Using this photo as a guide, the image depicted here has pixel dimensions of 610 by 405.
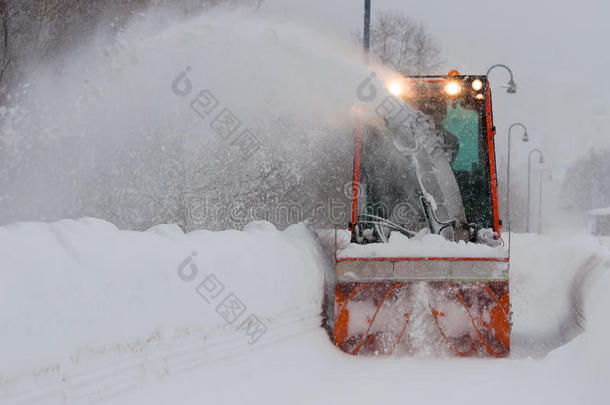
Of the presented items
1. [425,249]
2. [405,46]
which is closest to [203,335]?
[425,249]

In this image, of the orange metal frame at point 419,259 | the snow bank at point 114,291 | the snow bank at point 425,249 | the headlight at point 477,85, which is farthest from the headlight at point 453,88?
the snow bank at point 114,291

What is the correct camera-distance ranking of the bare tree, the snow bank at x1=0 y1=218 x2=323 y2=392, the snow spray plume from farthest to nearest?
the bare tree → the snow spray plume → the snow bank at x1=0 y1=218 x2=323 y2=392

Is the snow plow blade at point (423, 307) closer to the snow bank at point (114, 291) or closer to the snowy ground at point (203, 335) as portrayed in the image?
the snowy ground at point (203, 335)

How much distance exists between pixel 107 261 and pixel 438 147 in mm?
4368

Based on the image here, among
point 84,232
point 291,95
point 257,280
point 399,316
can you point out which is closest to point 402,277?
point 399,316

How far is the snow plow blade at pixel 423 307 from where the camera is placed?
686 cm

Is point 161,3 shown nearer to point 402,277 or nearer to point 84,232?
point 402,277

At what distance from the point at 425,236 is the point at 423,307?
670 millimetres

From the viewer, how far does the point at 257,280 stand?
19.8 ft

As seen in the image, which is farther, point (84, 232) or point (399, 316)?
point (399, 316)

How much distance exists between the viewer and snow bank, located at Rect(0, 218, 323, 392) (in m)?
3.39

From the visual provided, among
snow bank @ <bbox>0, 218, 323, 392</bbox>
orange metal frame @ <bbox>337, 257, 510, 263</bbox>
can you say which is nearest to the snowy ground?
snow bank @ <bbox>0, 218, 323, 392</bbox>

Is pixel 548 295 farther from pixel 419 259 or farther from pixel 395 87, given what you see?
pixel 395 87

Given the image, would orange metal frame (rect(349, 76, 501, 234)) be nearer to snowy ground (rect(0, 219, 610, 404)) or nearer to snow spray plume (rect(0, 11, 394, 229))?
snowy ground (rect(0, 219, 610, 404))
